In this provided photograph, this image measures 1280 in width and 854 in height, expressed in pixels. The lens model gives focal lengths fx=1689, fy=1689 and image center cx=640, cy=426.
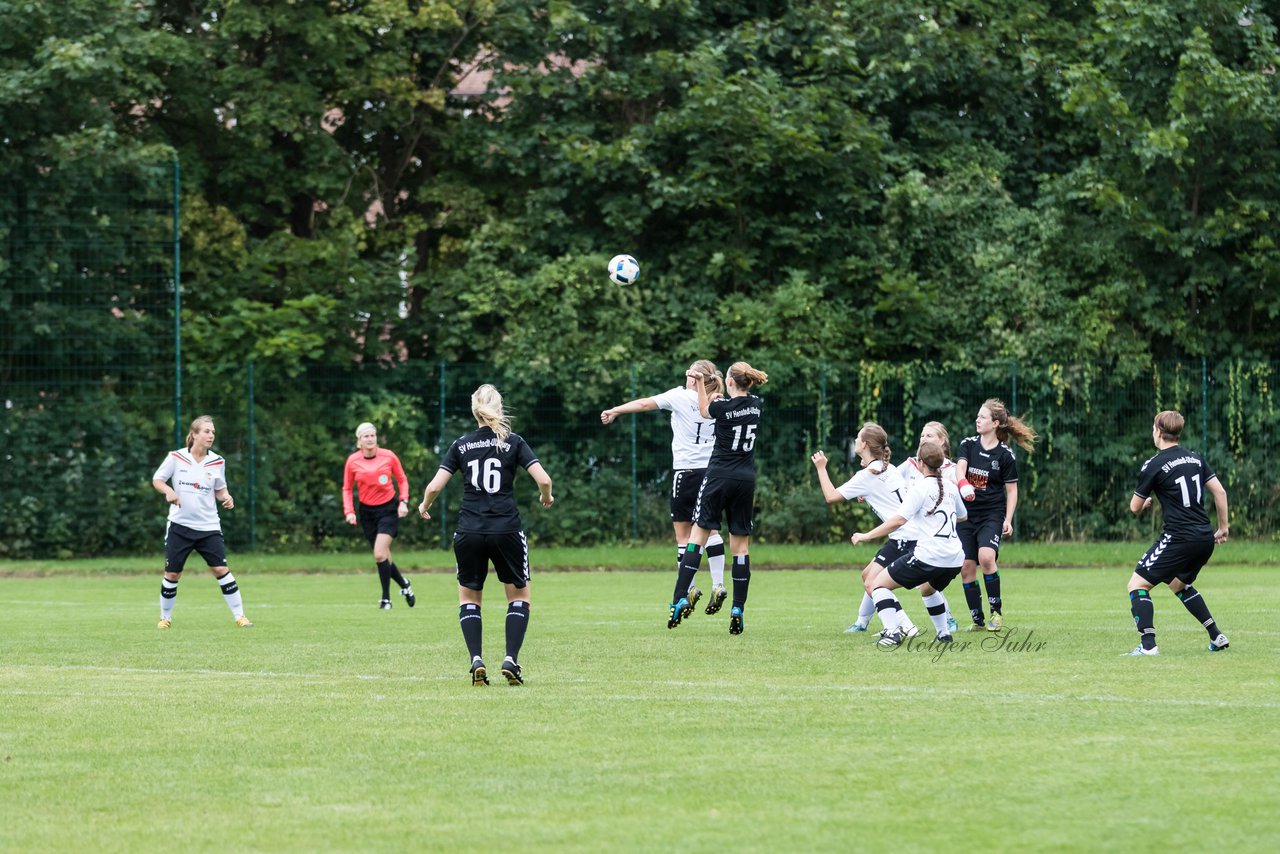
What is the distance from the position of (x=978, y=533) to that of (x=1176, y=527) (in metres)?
2.39

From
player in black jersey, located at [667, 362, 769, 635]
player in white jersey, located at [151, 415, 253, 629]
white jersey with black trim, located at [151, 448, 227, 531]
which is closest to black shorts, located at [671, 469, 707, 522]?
player in black jersey, located at [667, 362, 769, 635]

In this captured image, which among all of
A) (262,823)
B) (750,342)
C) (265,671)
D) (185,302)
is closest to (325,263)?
(185,302)

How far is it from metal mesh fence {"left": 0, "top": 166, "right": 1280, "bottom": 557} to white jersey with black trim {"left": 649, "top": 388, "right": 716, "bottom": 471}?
11.4 metres

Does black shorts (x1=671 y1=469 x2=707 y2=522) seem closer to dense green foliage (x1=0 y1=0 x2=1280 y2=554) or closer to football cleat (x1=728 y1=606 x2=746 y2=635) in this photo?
football cleat (x1=728 y1=606 x2=746 y2=635)

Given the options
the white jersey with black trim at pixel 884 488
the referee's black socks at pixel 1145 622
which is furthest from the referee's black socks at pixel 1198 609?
the white jersey with black trim at pixel 884 488

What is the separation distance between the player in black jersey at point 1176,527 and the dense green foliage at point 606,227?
15042 millimetres

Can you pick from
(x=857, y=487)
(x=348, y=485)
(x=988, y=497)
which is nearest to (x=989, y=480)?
(x=988, y=497)

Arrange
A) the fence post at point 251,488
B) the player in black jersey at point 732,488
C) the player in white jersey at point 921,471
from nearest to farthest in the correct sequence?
1. the player in white jersey at point 921,471
2. the player in black jersey at point 732,488
3. the fence post at point 251,488

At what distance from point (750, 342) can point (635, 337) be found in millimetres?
1949

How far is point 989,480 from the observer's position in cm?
1443

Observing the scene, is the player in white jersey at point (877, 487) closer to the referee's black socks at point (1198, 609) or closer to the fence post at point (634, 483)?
the referee's black socks at point (1198, 609)

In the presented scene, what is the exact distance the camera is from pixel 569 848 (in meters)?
6.16

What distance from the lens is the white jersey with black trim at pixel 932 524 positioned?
12.4m

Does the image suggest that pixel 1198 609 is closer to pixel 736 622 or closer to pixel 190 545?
pixel 736 622
